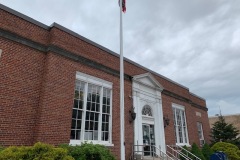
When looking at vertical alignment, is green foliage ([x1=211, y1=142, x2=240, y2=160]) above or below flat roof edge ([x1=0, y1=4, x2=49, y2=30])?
below

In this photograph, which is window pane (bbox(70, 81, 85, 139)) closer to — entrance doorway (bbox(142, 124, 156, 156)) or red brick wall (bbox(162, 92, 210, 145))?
entrance doorway (bbox(142, 124, 156, 156))

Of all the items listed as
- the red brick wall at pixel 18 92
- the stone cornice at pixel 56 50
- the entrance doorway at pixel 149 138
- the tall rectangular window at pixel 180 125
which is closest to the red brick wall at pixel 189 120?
the tall rectangular window at pixel 180 125

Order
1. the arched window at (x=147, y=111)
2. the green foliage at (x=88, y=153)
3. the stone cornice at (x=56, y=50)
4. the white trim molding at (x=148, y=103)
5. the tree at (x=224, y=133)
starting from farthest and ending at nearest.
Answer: the tree at (x=224, y=133) < the arched window at (x=147, y=111) < the white trim molding at (x=148, y=103) < the stone cornice at (x=56, y=50) < the green foliage at (x=88, y=153)

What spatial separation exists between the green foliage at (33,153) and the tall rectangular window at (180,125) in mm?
13798

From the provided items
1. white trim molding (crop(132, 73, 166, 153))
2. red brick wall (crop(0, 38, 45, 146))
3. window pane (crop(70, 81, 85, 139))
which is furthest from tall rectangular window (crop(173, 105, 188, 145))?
red brick wall (crop(0, 38, 45, 146))

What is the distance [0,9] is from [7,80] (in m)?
3.14

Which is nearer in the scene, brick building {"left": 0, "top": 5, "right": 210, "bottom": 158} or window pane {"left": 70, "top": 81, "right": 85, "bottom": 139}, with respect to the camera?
brick building {"left": 0, "top": 5, "right": 210, "bottom": 158}

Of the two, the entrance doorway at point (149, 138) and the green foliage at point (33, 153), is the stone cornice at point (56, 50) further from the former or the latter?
the green foliage at point (33, 153)

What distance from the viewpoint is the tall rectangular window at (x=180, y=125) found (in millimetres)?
18141

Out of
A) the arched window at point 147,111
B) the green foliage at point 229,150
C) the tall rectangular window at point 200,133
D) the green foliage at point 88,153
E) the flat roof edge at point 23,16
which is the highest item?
the flat roof edge at point 23,16

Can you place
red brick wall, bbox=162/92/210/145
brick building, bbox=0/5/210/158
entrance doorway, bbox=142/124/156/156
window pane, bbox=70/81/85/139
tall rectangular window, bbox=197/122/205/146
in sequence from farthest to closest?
tall rectangular window, bbox=197/122/205/146 → red brick wall, bbox=162/92/210/145 → entrance doorway, bbox=142/124/156/156 → window pane, bbox=70/81/85/139 → brick building, bbox=0/5/210/158

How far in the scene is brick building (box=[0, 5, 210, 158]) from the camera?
28.3 feet

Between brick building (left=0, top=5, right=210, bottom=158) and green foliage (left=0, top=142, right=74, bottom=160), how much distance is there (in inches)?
103

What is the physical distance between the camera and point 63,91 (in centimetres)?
999
